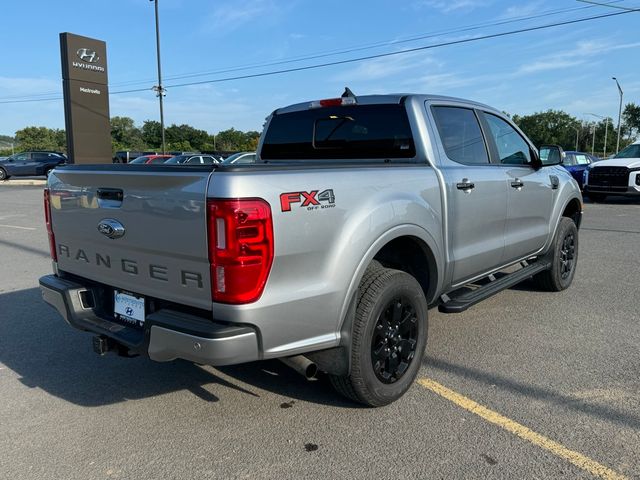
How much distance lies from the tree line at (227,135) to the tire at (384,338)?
3062 inches

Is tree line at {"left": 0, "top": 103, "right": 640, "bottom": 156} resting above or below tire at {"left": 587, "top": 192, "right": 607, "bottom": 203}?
above

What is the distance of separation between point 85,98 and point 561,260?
870 inches

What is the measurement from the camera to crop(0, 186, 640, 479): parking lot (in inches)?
106

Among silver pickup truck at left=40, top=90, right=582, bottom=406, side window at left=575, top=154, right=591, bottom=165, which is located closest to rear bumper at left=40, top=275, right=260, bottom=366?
silver pickup truck at left=40, top=90, right=582, bottom=406

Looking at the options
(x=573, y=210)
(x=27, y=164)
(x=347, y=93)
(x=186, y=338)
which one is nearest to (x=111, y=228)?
(x=186, y=338)

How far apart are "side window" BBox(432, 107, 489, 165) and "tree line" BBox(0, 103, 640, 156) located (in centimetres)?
7671

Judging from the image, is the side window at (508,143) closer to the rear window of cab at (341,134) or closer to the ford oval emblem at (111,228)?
the rear window of cab at (341,134)

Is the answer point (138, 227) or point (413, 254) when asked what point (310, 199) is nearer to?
point (138, 227)

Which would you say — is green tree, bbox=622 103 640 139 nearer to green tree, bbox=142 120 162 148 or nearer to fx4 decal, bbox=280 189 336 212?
green tree, bbox=142 120 162 148

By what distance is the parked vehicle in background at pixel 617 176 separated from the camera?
15.5 m

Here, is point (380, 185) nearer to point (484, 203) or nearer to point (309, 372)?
point (309, 372)

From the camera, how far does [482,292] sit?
426cm

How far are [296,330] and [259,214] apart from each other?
647mm

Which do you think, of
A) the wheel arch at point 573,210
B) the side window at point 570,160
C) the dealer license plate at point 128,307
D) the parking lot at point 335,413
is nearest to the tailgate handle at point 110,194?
the dealer license plate at point 128,307
